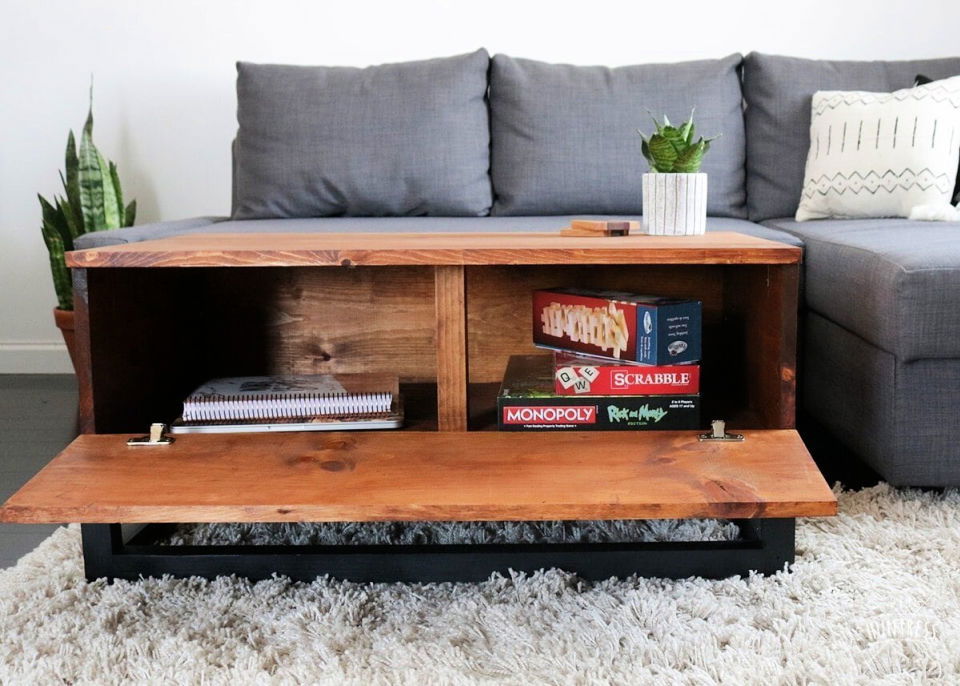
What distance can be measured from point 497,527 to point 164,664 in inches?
20.7

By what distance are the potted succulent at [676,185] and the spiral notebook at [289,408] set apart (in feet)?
1.55

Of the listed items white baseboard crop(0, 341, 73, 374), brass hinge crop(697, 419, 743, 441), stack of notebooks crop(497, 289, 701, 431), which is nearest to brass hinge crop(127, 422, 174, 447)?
stack of notebooks crop(497, 289, 701, 431)

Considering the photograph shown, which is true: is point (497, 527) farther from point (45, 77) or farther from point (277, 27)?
point (45, 77)

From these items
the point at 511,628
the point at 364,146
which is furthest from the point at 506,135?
the point at 511,628

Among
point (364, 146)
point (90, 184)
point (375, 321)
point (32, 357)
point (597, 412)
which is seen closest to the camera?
point (597, 412)

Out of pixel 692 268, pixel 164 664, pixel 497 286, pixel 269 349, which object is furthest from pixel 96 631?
pixel 692 268

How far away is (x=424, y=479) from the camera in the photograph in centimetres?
114

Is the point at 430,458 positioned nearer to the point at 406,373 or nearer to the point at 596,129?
the point at 406,373

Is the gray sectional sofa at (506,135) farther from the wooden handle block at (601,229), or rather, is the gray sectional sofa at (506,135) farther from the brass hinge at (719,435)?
the brass hinge at (719,435)

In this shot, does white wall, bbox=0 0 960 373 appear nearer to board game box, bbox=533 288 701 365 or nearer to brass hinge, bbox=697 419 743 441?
board game box, bbox=533 288 701 365

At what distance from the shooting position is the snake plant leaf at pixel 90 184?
8.21 ft

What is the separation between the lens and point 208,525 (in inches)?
56.7

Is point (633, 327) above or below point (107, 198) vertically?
below

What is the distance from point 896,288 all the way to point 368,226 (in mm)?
1060
